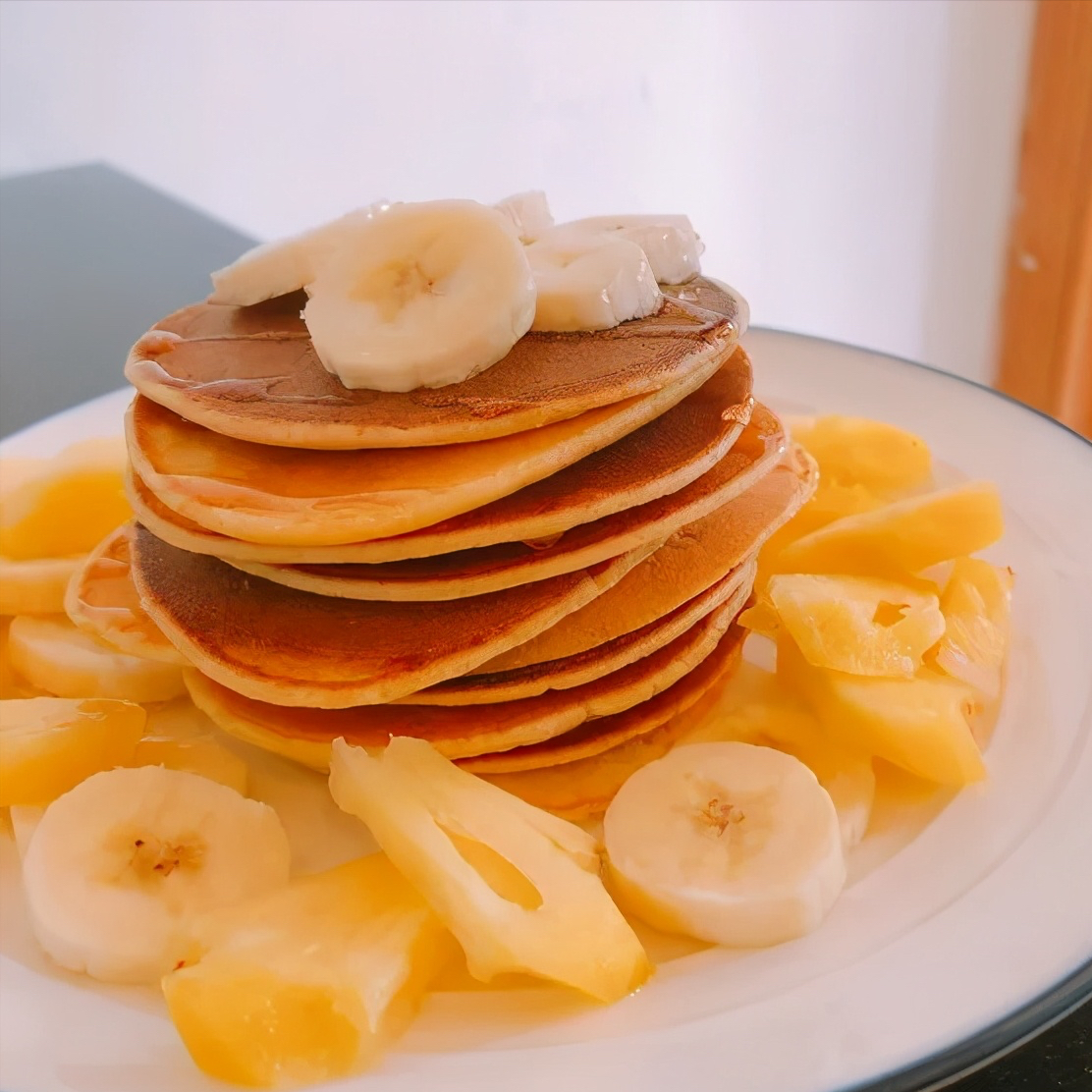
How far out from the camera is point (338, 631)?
108cm

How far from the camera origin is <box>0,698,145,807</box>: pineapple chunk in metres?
1.05

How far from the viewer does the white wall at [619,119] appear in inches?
122

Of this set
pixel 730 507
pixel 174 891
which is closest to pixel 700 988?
pixel 174 891

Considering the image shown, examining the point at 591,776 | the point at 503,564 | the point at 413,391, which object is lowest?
the point at 591,776

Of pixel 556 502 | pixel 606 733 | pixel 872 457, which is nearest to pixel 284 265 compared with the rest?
pixel 556 502

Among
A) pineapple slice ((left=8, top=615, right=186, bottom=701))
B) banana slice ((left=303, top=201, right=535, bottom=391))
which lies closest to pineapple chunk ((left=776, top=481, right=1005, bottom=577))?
banana slice ((left=303, top=201, right=535, bottom=391))

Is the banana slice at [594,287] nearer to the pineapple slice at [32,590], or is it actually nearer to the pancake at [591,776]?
the pancake at [591,776]

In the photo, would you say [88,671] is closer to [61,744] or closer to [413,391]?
[61,744]

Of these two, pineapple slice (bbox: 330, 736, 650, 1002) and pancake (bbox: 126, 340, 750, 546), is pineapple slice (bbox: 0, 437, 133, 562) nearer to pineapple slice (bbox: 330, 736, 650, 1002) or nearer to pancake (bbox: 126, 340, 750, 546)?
pancake (bbox: 126, 340, 750, 546)

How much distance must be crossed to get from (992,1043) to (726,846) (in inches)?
10.2

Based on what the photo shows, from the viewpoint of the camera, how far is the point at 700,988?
864 mm

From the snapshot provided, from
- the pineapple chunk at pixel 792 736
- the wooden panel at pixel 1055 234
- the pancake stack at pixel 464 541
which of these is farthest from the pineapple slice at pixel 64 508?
the wooden panel at pixel 1055 234

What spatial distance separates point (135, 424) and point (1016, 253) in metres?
3.20

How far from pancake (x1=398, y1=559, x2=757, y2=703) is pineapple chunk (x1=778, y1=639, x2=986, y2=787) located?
0.48ft
